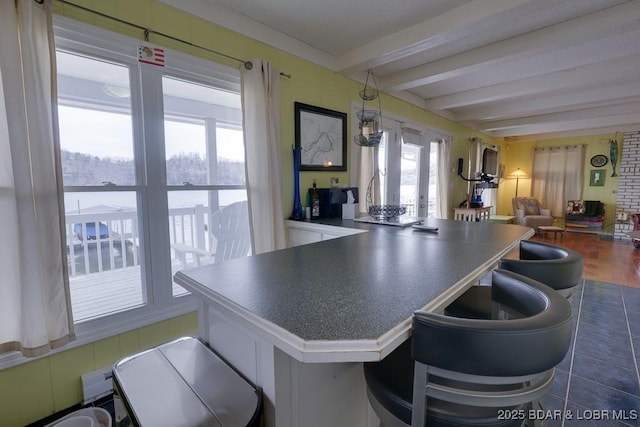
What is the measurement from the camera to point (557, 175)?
759 centimetres

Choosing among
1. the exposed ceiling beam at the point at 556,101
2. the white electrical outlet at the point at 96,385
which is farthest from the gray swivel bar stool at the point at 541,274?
the exposed ceiling beam at the point at 556,101

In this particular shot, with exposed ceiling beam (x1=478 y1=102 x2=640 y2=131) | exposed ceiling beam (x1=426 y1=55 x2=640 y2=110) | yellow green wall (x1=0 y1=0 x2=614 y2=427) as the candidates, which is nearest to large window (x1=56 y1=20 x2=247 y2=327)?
yellow green wall (x1=0 y1=0 x2=614 y2=427)

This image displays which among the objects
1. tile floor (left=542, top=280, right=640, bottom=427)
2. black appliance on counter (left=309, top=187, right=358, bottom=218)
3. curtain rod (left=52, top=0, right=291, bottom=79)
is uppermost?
curtain rod (left=52, top=0, right=291, bottom=79)

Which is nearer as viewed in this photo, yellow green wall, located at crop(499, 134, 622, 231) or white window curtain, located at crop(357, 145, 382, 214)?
white window curtain, located at crop(357, 145, 382, 214)

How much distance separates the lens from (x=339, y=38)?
2607mm

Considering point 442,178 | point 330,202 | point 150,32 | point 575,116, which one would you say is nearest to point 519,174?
point 575,116

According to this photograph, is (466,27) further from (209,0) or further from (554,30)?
(209,0)

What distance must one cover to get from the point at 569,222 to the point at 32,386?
9.58 m

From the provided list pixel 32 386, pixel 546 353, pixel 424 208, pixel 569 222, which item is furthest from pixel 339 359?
pixel 569 222

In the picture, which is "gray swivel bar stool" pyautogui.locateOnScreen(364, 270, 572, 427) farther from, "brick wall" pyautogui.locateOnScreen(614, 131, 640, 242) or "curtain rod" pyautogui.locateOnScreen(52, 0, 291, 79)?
"brick wall" pyautogui.locateOnScreen(614, 131, 640, 242)

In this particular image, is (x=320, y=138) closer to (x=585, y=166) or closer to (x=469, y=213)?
(x=469, y=213)

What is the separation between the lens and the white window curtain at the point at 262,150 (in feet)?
7.49

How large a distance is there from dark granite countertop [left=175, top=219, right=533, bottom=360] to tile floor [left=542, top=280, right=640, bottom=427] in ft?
3.25

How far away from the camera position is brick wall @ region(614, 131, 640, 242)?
6395 millimetres
